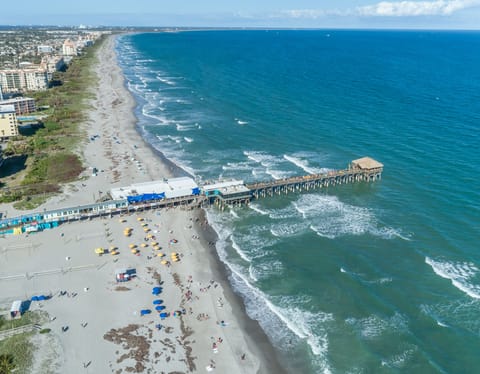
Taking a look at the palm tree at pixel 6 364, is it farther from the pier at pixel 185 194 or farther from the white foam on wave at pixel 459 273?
the white foam on wave at pixel 459 273

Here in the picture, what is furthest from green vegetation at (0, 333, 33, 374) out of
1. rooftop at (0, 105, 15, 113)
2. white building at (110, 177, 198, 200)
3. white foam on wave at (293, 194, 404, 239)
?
rooftop at (0, 105, 15, 113)

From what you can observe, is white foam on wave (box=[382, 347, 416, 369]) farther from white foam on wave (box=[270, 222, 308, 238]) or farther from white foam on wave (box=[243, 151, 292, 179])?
white foam on wave (box=[243, 151, 292, 179])

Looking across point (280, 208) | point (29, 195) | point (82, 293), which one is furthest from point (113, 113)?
point (82, 293)

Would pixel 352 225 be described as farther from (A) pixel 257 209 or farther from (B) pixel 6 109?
(B) pixel 6 109

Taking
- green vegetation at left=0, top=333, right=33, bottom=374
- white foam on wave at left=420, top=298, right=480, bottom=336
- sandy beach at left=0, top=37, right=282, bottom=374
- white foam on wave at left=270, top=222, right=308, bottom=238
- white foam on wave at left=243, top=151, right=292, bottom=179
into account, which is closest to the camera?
green vegetation at left=0, top=333, right=33, bottom=374

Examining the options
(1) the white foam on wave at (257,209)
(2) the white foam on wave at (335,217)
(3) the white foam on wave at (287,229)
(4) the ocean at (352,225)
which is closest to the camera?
(4) the ocean at (352,225)

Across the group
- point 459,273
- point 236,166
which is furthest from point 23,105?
point 459,273

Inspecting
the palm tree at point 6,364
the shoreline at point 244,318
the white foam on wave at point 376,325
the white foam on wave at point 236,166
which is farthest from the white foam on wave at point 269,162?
the palm tree at point 6,364
